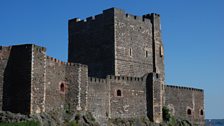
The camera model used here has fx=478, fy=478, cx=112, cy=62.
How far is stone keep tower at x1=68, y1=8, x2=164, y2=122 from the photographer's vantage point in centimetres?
4316

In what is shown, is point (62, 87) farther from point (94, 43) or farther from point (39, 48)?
point (94, 43)

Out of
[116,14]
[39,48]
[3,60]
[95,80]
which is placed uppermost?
[116,14]

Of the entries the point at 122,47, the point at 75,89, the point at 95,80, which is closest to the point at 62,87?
the point at 75,89

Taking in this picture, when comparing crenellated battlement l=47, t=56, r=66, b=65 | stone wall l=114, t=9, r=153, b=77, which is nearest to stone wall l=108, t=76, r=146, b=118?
stone wall l=114, t=9, r=153, b=77

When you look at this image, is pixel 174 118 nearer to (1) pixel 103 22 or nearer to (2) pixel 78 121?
(1) pixel 103 22

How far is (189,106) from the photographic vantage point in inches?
1956

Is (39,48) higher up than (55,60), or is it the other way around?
(39,48)

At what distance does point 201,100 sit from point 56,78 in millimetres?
22833

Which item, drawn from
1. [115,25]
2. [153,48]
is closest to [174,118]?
[153,48]

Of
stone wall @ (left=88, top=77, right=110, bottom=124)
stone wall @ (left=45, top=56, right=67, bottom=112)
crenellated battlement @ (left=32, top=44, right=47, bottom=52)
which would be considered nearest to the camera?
crenellated battlement @ (left=32, top=44, right=47, bottom=52)

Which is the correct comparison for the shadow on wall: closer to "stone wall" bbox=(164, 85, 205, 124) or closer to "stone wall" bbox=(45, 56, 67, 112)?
"stone wall" bbox=(45, 56, 67, 112)

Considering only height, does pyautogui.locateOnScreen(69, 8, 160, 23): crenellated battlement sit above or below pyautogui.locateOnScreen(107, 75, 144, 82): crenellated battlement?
above

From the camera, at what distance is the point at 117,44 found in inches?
1722

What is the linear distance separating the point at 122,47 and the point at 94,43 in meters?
3.04
